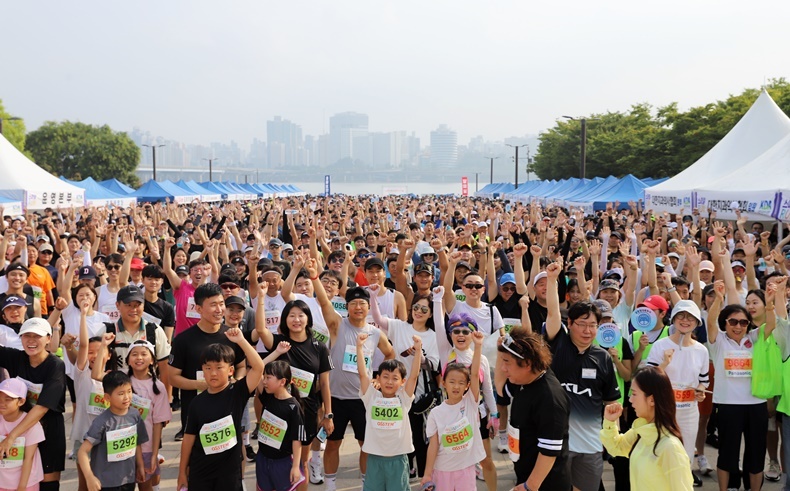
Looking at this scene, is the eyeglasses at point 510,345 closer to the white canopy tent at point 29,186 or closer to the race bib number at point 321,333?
the race bib number at point 321,333

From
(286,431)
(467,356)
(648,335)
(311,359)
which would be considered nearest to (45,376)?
(286,431)

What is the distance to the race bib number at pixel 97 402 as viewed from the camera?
4.68m

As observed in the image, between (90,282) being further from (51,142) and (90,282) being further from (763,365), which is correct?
(51,142)

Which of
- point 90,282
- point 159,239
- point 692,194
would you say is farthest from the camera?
point 692,194

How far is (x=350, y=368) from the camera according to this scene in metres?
5.23

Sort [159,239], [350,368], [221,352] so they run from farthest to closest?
[159,239] < [350,368] < [221,352]

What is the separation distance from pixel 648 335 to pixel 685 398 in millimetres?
893

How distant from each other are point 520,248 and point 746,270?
303cm

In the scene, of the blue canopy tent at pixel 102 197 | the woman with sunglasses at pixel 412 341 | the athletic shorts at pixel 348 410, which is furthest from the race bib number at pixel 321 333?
the blue canopy tent at pixel 102 197

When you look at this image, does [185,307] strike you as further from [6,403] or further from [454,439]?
[454,439]

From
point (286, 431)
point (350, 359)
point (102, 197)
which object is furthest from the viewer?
point (102, 197)

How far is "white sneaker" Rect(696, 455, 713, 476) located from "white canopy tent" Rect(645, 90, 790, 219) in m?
13.2

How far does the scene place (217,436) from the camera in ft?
13.6

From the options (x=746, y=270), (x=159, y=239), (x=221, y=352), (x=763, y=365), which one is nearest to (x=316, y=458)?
(x=221, y=352)
